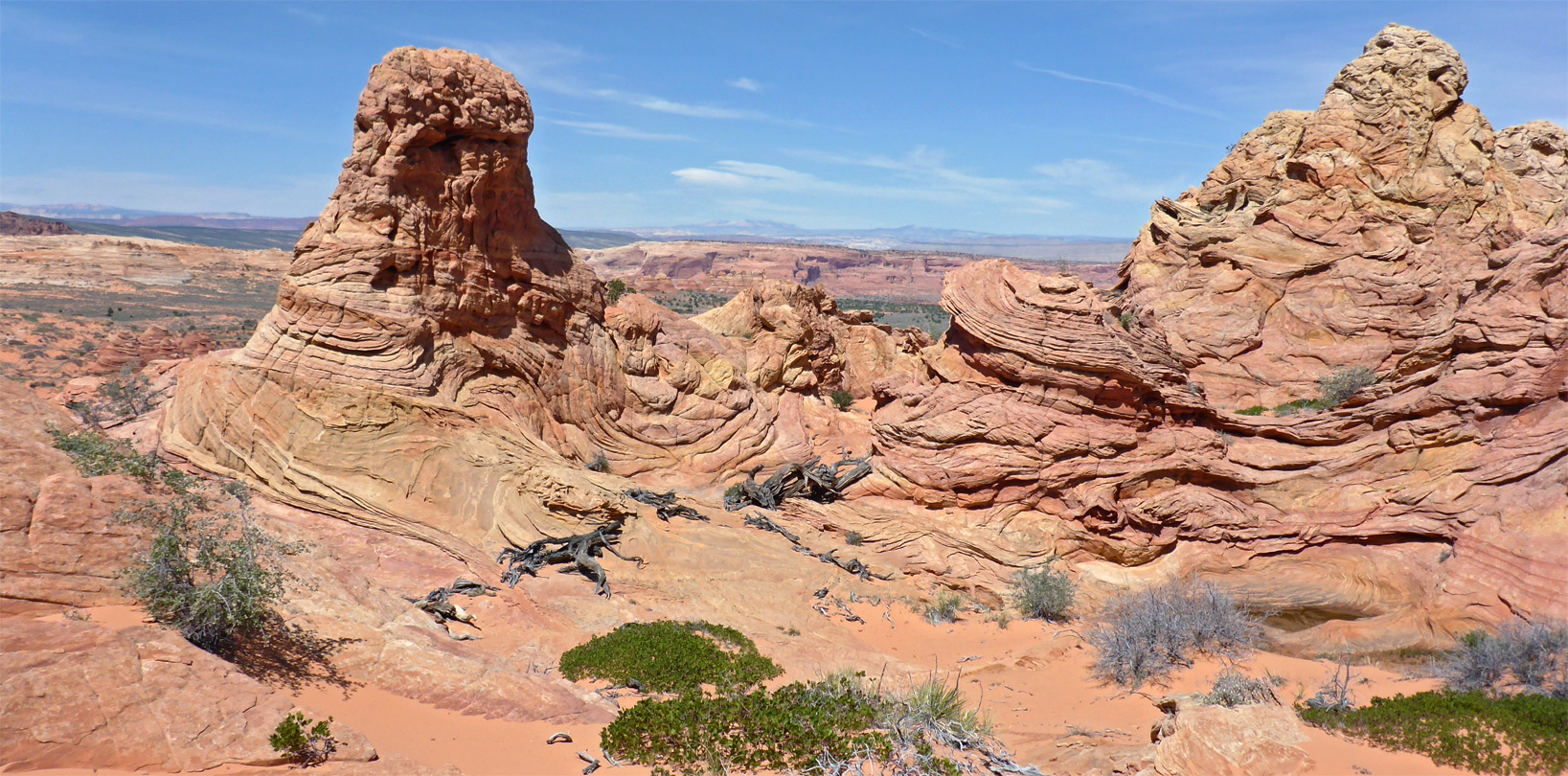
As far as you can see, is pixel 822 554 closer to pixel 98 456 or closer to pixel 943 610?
pixel 943 610

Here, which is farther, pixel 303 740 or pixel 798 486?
pixel 798 486

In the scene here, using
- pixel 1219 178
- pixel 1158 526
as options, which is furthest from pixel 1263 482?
pixel 1219 178

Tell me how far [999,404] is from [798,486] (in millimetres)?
4229

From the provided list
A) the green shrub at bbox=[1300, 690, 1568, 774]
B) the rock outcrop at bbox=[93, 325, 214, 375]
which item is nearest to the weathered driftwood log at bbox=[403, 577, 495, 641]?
the green shrub at bbox=[1300, 690, 1568, 774]

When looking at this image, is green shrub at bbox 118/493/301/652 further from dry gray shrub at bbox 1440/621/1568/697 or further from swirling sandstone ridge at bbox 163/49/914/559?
dry gray shrub at bbox 1440/621/1568/697

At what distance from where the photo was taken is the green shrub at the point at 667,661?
364 inches

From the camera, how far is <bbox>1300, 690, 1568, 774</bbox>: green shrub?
281 inches

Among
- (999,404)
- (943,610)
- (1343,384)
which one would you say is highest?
(1343,384)

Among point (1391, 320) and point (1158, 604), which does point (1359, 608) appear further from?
point (1391, 320)

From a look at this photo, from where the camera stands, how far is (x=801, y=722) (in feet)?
25.0

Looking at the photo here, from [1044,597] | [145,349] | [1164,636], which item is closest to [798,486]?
[1044,597]

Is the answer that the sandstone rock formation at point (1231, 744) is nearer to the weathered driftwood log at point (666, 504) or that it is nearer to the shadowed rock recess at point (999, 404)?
the shadowed rock recess at point (999, 404)

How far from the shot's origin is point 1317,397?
60.3 ft

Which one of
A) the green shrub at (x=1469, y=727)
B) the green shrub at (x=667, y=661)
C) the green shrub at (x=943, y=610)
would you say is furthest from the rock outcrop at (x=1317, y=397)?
the green shrub at (x=667, y=661)
